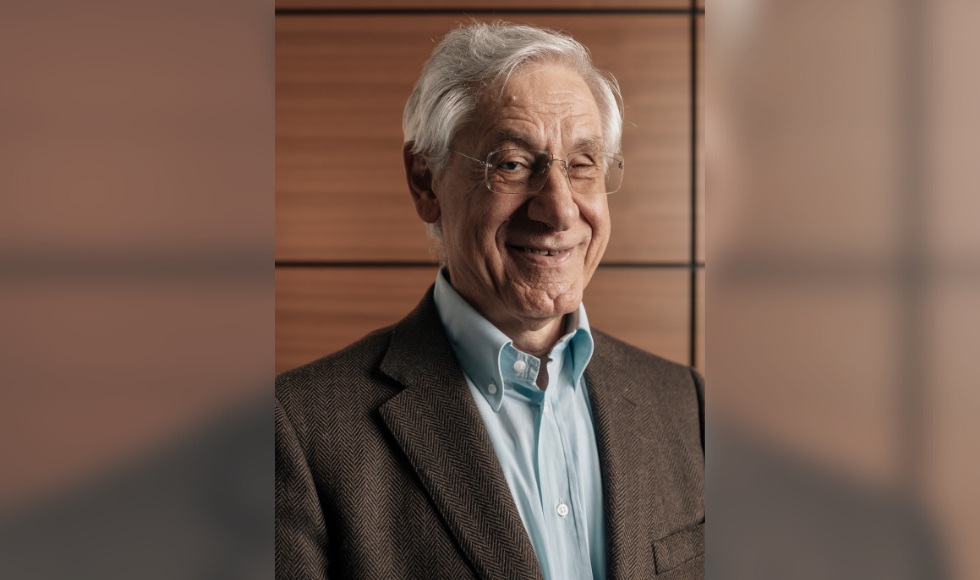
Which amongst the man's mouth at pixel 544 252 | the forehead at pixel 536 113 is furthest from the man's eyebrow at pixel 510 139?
the man's mouth at pixel 544 252

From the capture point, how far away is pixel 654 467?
0.78 meters

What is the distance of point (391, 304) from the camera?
1587mm

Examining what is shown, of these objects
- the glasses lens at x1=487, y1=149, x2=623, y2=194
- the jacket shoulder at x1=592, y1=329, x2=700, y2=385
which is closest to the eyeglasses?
the glasses lens at x1=487, y1=149, x2=623, y2=194

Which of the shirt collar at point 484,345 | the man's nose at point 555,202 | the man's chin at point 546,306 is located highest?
the man's nose at point 555,202

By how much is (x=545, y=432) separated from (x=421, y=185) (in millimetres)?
408

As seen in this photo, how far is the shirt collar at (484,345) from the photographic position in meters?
0.76

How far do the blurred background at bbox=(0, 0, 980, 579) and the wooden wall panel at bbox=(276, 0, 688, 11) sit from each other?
Result: 5.18ft

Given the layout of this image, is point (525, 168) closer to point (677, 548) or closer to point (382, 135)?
point (677, 548)

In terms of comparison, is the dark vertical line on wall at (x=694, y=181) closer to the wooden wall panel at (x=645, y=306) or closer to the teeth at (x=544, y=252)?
the wooden wall panel at (x=645, y=306)

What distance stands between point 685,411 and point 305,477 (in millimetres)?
548

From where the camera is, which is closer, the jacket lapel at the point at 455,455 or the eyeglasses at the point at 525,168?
the jacket lapel at the point at 455,455
